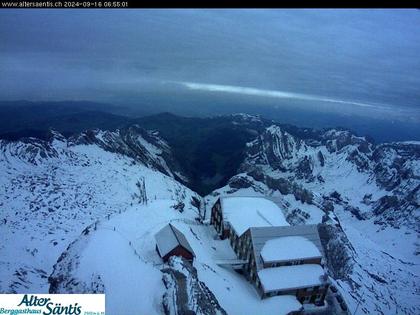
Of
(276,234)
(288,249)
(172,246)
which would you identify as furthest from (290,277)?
(172,246)

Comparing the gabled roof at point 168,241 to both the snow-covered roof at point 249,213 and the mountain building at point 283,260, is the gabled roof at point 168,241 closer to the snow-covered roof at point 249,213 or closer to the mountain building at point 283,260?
the mountain building at point 283,260

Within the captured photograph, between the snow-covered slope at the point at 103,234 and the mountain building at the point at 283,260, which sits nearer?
the snow-covered slope at the point at 103,234

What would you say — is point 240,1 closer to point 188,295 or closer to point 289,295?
point 188,295

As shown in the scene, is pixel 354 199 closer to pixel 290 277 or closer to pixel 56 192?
pixel 56 192

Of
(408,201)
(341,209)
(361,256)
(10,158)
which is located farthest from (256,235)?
(408,201)

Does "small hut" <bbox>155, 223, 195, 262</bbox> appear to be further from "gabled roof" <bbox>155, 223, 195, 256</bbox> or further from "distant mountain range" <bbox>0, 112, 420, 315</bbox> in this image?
"distant mountain range" <bbox>0, 112, 420, 315</bbox>

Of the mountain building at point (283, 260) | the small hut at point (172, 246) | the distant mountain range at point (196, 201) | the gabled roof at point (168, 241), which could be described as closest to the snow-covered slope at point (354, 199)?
the distant mountain range at point (196, 201)
